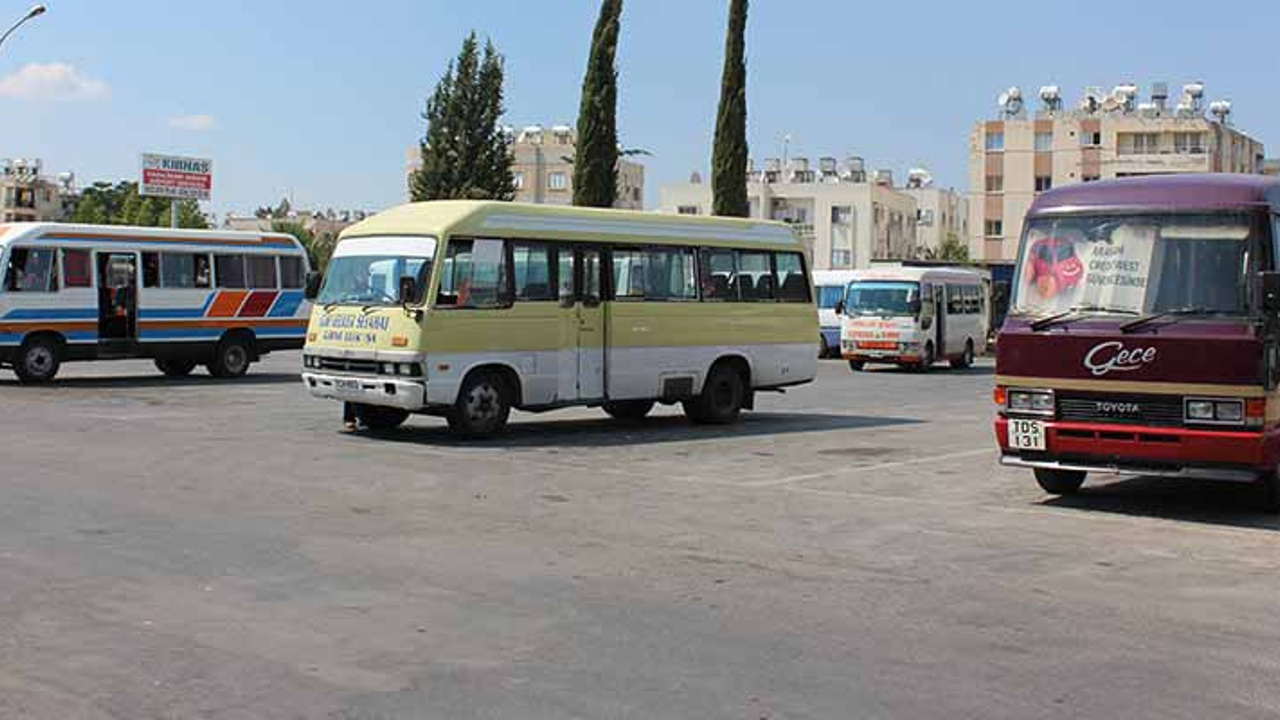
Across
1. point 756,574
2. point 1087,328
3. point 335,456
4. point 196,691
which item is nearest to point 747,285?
point 335,456

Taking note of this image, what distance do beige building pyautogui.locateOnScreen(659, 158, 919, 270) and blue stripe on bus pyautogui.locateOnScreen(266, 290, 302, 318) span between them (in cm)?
8131

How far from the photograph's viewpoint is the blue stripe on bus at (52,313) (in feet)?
82.6

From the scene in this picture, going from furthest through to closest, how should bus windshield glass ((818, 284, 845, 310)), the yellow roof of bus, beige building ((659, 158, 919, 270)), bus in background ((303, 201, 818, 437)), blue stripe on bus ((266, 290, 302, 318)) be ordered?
beige building ((659, 158, 919, 270)) < bus windshield glass ((818, 284, 845, 310)) < blue stripe on bus ((266, 290, 302, 318)) < the yellow roof of bus < bus in background ((303, 201, 818, 437))

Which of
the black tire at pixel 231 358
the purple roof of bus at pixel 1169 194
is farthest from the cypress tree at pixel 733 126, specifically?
the purple roof of bus at pixel 1169 194

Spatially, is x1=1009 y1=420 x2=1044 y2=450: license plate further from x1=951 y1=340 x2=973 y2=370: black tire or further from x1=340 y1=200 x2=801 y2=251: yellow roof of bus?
x1=951 y1=340 x2=973 y2=370: black tire

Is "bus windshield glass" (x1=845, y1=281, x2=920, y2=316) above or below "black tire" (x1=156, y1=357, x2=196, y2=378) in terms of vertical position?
above

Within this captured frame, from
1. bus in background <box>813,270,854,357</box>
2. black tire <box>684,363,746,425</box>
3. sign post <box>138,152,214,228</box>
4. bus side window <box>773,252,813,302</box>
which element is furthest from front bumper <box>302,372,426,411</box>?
sign post <box>138,152,214,228</box>

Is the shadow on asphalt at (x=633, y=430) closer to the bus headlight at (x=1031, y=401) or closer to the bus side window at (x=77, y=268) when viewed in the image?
the bus headlight at (x=1031, y=401)

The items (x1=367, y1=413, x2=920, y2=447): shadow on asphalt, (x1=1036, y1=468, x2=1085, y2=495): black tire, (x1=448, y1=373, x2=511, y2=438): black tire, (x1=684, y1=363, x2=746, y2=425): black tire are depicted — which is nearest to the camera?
(x1=1036, y1=468, x2=1085, y2=495): black tire

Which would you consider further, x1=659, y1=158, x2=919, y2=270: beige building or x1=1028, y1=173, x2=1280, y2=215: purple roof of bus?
x1=659, y1=158, x2=919, y2=270: beige building

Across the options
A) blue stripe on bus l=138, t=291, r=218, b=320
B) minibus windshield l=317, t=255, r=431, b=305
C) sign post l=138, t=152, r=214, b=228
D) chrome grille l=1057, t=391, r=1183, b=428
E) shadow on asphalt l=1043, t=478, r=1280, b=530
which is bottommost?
shadow on asphalt l=1043, t=478, r=1280, b=530

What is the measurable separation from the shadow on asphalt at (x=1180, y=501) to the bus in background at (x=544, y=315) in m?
6.48

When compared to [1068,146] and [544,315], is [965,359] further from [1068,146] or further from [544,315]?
[1068,146]

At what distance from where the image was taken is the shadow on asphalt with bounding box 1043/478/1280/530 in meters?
12.2
